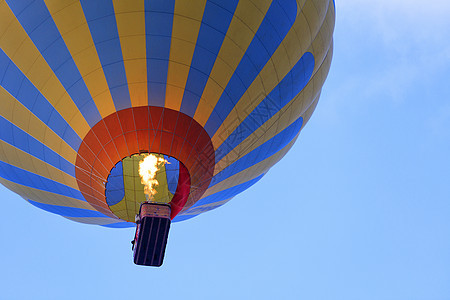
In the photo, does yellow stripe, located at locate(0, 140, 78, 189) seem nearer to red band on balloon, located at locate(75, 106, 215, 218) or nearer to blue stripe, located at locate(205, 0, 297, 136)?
red band on balloon, located at locate(75, 106, 215, 218)

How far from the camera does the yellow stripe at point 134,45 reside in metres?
6.34

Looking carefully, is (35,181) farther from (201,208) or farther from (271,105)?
(271,105)

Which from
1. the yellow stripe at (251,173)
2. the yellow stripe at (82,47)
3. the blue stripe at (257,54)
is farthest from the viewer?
the yellow stripe at (251,173)

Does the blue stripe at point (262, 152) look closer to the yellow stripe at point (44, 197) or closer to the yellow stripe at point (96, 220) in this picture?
the yellow stripe at point (44, 197)

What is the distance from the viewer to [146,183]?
7539 millimetres

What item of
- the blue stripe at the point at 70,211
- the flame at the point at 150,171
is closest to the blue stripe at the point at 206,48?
the flame at the point at 150,171

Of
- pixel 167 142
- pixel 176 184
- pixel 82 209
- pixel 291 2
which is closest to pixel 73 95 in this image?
pixel 167 142

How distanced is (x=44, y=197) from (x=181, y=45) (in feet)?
12.9

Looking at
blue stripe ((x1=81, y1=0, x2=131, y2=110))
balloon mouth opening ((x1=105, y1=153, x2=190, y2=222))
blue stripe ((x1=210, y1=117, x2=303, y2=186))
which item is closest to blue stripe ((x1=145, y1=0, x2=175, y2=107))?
blue stripe ((x1=81, y1=0, x2=131, y2=110))

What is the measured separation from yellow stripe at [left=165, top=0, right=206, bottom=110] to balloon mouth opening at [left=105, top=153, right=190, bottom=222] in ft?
3.17

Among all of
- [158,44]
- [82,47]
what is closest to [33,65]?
[82,47]

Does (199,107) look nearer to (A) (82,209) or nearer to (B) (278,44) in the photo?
(B) (278,44)

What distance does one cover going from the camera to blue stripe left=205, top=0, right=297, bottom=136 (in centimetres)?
686

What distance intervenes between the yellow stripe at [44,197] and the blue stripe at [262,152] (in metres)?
2.33
